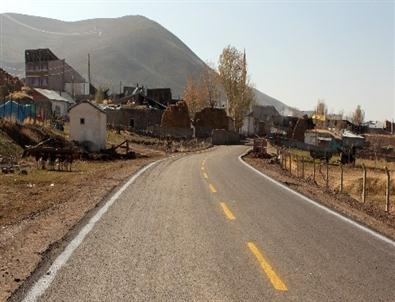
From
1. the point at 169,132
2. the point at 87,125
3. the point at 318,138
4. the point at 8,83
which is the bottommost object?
the point at 318,138

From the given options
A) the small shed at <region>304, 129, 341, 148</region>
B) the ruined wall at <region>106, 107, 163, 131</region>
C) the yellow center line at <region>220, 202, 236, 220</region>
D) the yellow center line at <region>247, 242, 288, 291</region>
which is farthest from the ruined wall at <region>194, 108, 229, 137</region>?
the yellow center line at <region>247, 242, 288, 291</region>

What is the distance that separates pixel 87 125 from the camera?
145 feet

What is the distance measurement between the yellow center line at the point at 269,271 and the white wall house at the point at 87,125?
36222mm

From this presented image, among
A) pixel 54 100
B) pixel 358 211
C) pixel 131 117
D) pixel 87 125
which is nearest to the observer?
pixel 358 211

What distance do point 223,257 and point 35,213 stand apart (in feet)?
20.0

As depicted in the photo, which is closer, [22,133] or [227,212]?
[227,212]

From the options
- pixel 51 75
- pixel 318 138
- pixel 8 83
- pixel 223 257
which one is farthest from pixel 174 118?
pixel 223 257

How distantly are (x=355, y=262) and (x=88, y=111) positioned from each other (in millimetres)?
37953

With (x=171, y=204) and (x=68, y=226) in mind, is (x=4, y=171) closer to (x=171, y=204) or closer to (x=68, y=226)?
(x=171, y=204)

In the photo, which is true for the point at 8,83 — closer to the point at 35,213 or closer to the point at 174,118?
the point at 174,118

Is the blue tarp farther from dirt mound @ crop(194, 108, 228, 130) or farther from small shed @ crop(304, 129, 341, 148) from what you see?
small shed @ crop(304, 129, 341, 148)

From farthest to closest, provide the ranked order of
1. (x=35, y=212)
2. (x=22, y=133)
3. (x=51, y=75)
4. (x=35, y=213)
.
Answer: (x=51, y=75), (x=22, y=133), (x=35, y=212), (x=35, y=213)

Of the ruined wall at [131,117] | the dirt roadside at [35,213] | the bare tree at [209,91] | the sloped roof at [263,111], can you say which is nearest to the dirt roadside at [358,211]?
the dirt roadside at [35,213]

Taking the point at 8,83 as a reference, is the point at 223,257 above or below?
below
